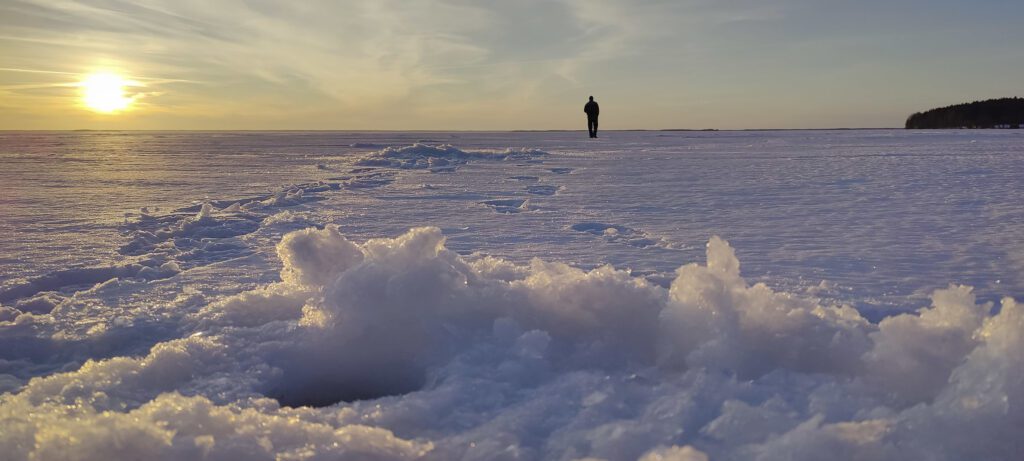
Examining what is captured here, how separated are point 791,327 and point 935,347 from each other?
0.39m

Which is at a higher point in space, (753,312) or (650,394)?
(753,312)

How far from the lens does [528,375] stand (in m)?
2.09

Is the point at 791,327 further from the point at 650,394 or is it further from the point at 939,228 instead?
the point at 939,228

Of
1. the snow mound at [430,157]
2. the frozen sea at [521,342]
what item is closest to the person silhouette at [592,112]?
the snow mound at [430,157]

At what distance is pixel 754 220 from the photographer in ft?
15.6

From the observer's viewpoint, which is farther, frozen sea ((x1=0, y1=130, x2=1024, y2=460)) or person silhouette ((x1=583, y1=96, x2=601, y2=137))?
person silhouette ((x1=583, y1=96, x2=601, y2=137))

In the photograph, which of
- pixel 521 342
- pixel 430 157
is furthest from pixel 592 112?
pixel 521 342

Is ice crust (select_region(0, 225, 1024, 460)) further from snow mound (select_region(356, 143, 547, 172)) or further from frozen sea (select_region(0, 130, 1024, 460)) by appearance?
snow mound (select_region(356, 143, 547, 172))

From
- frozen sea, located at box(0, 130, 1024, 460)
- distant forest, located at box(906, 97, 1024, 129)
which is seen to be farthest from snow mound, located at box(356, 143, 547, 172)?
distant forest, located at box(906, 97, 1024, 129)

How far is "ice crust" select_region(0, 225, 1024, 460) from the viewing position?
5.36 ft

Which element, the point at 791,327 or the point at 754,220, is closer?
the point at 791,327

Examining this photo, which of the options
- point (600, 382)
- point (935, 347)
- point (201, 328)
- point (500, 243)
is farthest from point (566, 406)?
point (500, 243)

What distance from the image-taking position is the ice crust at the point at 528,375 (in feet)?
5.36

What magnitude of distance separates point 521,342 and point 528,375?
166mm
